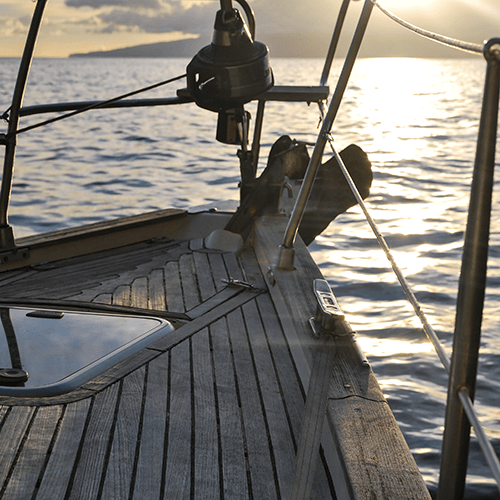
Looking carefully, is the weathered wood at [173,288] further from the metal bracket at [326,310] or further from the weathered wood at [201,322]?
the metal bracket at [326,310]

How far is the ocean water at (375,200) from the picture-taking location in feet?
13.5

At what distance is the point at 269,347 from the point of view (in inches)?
89.0

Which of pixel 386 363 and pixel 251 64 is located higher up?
pixel 251 64

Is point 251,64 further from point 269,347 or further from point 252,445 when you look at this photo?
point 252,445

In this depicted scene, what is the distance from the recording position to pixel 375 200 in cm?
962

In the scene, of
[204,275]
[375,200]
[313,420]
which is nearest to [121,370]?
[313,420]

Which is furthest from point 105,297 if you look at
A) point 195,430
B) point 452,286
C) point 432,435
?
point 452,286

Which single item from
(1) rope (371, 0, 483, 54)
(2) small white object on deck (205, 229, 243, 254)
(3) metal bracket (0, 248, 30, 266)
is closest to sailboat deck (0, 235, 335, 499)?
(3) metal bracket (0, 248, 30, 266)

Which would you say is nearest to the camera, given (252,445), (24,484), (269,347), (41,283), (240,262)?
(24,484)

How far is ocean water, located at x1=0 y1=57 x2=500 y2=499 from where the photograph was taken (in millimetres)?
4113

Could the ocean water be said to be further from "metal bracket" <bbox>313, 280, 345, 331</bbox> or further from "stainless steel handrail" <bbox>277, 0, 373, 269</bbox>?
"metal bracket" <bbox>313, 280, 345, 331</bbox>

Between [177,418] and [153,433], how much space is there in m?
0.10

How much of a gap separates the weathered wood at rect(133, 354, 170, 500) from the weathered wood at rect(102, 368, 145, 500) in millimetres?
20

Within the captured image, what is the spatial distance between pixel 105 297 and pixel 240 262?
79 cm
